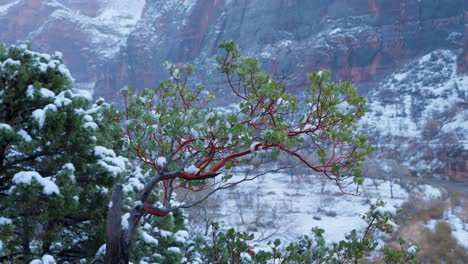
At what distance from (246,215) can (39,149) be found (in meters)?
29.5

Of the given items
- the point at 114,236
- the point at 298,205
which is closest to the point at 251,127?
the point at 114,236

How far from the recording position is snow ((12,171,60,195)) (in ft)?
13.7

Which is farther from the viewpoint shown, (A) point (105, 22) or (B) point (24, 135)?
(A) point (105, 22)

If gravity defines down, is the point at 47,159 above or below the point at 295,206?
below

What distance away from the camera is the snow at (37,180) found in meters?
4.18

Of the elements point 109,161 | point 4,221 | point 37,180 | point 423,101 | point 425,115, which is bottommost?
point 4,221

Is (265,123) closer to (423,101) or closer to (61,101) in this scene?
(61,101)

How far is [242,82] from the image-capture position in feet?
12.0

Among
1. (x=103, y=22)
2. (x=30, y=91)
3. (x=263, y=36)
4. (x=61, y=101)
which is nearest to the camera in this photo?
(x=61, y=101)

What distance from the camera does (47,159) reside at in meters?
4.98

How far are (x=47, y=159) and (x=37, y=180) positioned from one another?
0.79 meters

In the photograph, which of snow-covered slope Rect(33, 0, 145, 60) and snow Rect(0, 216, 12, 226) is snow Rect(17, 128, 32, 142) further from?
snow-covered slope Rect(33, 0, 145, 60)

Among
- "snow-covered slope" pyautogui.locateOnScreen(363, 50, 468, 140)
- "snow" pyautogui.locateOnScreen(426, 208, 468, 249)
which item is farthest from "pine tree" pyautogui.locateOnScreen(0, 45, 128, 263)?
"snow-covered slope" pyautogui.locateOnScreen(363, 50, 468, 140)

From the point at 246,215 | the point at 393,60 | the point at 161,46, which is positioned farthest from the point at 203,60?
the point at 246,215
